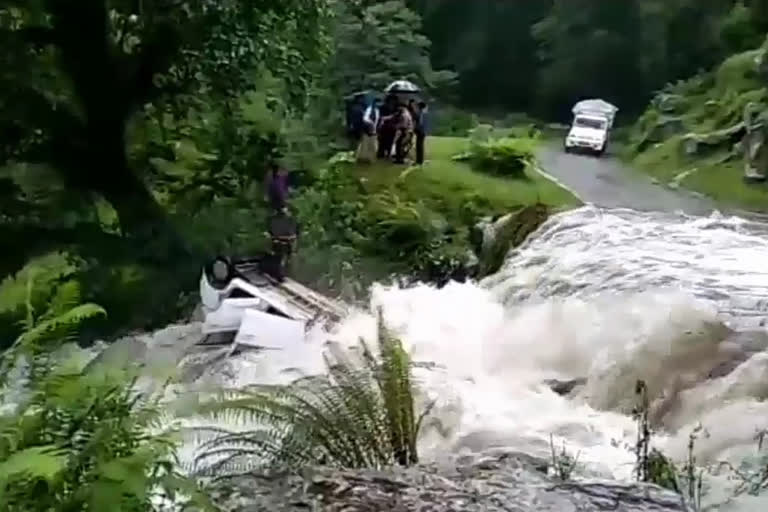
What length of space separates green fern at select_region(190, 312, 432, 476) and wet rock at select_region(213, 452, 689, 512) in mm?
291

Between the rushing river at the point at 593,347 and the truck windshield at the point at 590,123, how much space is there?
26.4ft

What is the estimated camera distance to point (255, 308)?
6879 millimetres

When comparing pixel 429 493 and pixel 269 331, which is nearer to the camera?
pixel 429 493

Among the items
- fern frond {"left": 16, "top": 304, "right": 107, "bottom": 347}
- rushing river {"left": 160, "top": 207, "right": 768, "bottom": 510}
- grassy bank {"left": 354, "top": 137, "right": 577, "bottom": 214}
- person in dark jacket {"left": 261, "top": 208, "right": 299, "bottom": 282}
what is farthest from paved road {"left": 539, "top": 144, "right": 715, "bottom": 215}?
fern frond {"left": 16, "top": 304, "right": 107, "bottom": 347}

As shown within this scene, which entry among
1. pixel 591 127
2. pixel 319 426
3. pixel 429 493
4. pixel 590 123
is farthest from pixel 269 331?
pixel 590 123

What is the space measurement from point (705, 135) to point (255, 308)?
8993mm

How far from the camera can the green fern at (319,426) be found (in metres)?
3.18

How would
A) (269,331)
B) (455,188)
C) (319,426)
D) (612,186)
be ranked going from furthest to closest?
(612,186) → (455,188) → (269,331) → (319,426)

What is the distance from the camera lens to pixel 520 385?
547 cm

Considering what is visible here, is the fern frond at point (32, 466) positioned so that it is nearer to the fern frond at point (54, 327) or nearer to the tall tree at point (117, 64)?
the fern frond at point (54, 327)

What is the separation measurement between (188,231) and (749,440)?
16.8 feet

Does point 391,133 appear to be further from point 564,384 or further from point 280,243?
point 564,384

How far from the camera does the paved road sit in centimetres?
1101

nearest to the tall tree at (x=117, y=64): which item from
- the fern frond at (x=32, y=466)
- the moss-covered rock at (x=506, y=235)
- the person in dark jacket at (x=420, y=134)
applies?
the moss-covered rock at (x=506, y=235)
